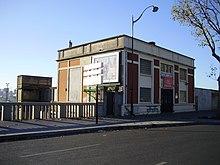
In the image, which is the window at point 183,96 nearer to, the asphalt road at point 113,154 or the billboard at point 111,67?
the billboard at point 111,67

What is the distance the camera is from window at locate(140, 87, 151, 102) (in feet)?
85.1

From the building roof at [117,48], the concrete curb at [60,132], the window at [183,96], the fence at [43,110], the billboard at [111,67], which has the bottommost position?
the concrete curb at [60,132]

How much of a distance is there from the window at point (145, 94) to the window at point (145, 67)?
181cm

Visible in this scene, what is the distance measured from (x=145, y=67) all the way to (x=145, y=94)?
293 centimetres

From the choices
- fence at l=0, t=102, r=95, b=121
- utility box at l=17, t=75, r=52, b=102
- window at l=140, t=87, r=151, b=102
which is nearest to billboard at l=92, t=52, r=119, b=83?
fence at l=0, t=102, r=95, b=121

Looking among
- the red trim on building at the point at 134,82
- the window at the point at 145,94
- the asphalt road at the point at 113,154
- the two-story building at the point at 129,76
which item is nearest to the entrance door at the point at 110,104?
the two-story building at the point at 129,76

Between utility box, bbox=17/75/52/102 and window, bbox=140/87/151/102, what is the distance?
54.8 ft

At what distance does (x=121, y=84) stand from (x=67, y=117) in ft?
20.8

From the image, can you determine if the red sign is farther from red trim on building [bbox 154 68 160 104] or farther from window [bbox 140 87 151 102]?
window [bbox 140 87 151 102]

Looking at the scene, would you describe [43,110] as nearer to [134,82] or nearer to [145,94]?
[134,82]

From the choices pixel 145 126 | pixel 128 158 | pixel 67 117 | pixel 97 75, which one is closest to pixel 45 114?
pixel 67 117

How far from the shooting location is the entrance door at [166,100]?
29.4 meters

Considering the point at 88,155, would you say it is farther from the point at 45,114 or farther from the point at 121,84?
the point at 121,84

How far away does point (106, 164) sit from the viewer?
5.94 metres
